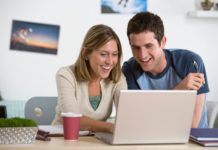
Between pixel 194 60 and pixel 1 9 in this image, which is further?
pixel 1 9

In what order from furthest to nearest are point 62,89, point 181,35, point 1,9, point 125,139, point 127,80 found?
point 181,35, point 1,9, point 127,80, point 62,89, point 125,139

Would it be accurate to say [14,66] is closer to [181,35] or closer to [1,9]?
[1,9]

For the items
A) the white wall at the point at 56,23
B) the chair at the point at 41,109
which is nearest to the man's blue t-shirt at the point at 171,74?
the chair at the point at 41,109

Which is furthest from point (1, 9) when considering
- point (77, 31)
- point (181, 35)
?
point (181, 35)

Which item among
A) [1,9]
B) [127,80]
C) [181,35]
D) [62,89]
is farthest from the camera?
[181,35]

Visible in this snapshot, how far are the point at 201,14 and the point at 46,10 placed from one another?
1257mm

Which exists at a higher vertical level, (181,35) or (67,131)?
(181,35)

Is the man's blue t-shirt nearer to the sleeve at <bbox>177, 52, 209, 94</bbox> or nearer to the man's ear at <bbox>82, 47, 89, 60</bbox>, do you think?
the sleeve at <bbox>177, 52, 209, 94</bbox>

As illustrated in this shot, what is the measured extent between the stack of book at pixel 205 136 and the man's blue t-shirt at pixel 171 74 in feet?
1.53

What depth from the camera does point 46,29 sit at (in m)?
4.10

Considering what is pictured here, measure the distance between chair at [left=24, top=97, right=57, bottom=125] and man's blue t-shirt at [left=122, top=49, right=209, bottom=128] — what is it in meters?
0.42

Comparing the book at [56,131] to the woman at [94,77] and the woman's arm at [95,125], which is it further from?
the woman at [94,77]

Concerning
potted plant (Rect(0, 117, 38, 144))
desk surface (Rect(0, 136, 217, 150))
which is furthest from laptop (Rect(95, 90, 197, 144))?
potted plant (Rect(0, 117, 38, 144))

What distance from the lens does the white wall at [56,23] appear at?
4059mm
